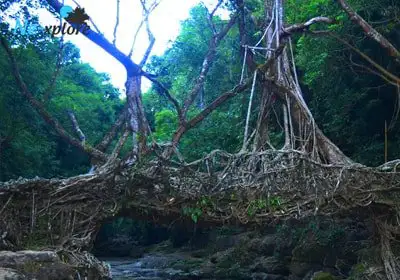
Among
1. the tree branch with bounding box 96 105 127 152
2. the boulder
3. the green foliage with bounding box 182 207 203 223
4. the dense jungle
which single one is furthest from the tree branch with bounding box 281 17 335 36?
the boulder

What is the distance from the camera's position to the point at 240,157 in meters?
8.68

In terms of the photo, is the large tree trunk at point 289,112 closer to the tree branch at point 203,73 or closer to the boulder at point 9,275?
the tree branch at point 203,73

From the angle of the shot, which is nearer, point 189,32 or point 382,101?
point 382,101

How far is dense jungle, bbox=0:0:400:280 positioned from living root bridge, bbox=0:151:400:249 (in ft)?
0.08

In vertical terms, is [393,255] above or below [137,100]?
below

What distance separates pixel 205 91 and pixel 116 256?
34.4ft

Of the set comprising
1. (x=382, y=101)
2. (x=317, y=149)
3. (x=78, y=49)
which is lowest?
(x=317, y=149)

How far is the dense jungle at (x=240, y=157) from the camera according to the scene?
296 inches

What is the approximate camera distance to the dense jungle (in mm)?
7516

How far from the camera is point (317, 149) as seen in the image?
9859 mm

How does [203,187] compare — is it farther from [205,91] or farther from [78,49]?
[78,49]

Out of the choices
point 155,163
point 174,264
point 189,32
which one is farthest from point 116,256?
point 155,163

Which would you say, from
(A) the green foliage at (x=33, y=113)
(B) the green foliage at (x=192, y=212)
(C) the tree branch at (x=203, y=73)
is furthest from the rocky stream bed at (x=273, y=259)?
(A) the green foliage at (x=33, y=113)

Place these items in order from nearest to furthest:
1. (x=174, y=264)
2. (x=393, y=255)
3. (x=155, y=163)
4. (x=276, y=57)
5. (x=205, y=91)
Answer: (x=155, y=163)
(x=393, y=255)
(x=276, y=57)
(x=174, y=264)
(x=205, y=91)
